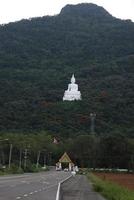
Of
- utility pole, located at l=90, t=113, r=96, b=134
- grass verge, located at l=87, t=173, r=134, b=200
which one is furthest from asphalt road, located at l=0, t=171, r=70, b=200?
utility pole, located at l=90, t=113, r=96, b=134

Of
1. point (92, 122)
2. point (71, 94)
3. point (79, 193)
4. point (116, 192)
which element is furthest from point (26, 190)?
point (71, 94)

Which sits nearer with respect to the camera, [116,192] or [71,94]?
[116,192]

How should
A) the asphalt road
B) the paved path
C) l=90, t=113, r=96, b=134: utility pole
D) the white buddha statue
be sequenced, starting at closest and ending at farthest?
the asphalt road < the paved path < l=90, t=113, r=96, b=134: utility pole < the white buddha statue

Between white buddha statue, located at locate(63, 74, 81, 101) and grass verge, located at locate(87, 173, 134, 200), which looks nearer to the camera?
grass verge, located at locate(87, 173, 134, 200)

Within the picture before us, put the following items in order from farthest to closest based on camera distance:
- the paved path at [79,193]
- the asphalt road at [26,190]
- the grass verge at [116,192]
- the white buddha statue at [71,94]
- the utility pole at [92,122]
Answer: the white buddha statue at [71,94], the utility pole at [92,122], the paved path at [79,193], the asphalt road at [26,190], the grass verge at [116,192]

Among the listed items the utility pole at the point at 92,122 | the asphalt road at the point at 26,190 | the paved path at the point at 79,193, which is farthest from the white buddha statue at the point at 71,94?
the paved path at the point at 79,193

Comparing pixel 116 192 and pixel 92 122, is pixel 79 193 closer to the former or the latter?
pixel 116 192

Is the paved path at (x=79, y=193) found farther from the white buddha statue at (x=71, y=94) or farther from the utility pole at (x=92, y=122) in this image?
the white buddha statue at (x=71, y=94)

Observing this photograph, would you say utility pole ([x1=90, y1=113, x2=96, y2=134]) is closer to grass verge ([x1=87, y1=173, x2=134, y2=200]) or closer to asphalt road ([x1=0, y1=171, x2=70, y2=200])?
asphalt road ([x1=0, y1=171, x2=70, y2=200])

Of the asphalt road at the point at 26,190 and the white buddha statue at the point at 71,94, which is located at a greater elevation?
the white buddha statue at the point at 71,94

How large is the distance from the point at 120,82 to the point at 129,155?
182 feet

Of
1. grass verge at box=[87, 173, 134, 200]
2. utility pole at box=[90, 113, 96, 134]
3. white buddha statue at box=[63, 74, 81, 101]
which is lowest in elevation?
grass verge at box=[87, 173, 134, 200]

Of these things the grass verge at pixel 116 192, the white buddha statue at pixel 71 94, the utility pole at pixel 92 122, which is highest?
the white buddha statue at pixel 71 94

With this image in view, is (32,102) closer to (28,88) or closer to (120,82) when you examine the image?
(28,88)
